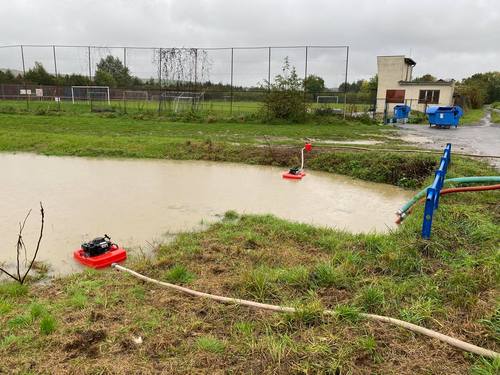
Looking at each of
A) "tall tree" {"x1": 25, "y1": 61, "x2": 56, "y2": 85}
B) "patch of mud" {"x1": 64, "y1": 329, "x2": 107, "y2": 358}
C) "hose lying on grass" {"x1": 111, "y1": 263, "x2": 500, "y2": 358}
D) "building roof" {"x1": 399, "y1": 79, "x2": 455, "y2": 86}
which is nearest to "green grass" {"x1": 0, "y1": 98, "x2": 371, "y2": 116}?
"tall tree" {"x1": 25, "y1": 61, "x2": 56, "y2": 85}

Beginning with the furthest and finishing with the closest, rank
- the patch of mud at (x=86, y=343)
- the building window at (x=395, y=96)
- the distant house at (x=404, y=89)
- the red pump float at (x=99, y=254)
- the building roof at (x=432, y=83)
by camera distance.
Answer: the building window at (x=395, y=96) → the distant house at (x=404, y=89) → the building roof at (x=432, y=83) → the red pump float at (x=99, y=254) → the patch of mud at (x=86, y=343)

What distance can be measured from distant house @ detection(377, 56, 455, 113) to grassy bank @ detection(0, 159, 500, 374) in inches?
1098

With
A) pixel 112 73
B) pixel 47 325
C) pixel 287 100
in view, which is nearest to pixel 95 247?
pixel 47 325

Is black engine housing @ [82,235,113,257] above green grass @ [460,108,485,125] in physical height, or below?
below

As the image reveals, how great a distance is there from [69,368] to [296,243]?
9.08 feet

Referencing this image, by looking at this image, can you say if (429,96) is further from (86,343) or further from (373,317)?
(86,343)

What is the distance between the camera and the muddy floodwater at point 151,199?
16.8 feet

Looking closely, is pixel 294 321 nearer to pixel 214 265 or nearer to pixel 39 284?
pixel 214 265

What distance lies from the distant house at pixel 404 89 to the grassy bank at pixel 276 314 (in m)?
27.9

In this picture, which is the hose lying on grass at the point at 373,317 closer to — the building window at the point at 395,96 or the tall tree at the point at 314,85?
the tall tree at the point at 314,85

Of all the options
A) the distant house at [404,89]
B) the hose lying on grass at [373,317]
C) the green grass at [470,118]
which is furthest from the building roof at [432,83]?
the hose lying on grass at [373,317]

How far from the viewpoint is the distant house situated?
30.5m

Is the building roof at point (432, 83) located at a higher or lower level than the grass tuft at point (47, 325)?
higher

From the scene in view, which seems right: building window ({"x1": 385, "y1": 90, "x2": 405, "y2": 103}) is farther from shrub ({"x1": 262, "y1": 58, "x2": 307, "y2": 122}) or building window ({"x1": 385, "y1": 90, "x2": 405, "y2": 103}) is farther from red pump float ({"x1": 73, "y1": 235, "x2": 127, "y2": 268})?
red pump float ({"x1": 73, "y1": 235, "x2": 127, "y2": 268})
